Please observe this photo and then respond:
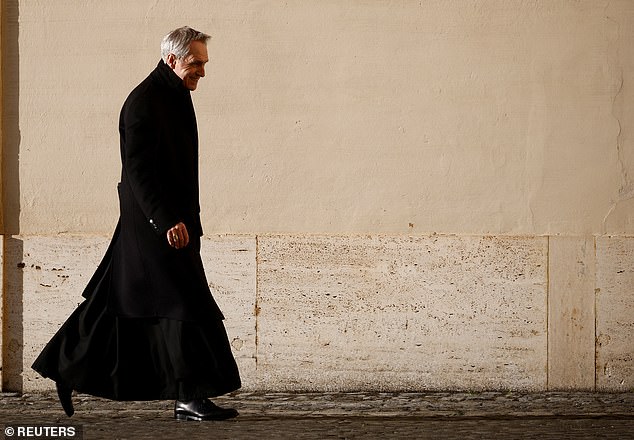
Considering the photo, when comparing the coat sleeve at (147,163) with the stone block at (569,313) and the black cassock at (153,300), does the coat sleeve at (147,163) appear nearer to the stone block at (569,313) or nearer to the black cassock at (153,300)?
the black cassock at (153,300)

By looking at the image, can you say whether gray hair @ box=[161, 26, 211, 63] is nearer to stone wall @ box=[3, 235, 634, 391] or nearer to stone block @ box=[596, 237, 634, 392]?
stone wall @ box=[3, 235, 634, 391]

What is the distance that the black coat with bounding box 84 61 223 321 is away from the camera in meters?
6.00

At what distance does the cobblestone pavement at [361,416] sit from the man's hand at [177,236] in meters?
0.93

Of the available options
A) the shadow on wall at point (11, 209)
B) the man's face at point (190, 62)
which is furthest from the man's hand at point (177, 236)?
the shadow on wall at point (11, 209)

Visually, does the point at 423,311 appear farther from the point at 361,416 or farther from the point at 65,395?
the point at 65,395

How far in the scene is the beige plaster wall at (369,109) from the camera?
303 inches

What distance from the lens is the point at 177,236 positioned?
5.95 meters

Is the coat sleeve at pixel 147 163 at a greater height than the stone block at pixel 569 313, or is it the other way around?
the coat sleeve at pixel 147 163

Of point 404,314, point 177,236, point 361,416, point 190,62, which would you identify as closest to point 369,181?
point 404,314

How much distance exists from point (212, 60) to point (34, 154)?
1265 millimetres

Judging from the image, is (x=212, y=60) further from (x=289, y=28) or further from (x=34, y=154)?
(x=34, y=154)

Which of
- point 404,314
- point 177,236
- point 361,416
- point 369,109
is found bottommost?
point 361,416

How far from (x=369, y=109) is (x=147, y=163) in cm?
213

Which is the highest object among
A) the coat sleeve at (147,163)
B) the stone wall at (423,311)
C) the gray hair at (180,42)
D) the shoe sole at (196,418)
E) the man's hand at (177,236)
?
the gray hair at (180,42)
